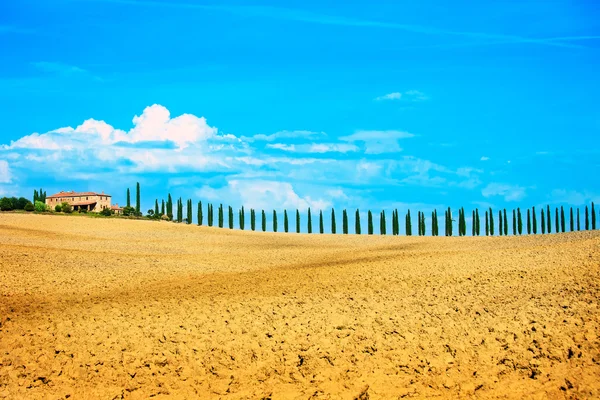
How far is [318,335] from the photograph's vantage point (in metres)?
18.4

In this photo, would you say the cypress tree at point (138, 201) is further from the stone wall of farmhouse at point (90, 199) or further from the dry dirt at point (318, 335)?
the dry dirt at point (318, 335)

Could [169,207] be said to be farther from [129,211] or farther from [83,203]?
[83,203]

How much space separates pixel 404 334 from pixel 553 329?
14.3 feet

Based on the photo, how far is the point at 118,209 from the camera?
394 feet

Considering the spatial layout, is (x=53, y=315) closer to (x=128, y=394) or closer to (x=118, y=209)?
(x=128, y=394)

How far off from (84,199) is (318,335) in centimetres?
11852

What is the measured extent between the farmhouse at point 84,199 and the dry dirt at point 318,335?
4021 inches

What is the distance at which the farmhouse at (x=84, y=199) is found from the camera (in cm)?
12362

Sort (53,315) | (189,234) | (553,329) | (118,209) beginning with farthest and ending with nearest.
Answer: (118,209) → (189,234) → (53,315) → (553,329)

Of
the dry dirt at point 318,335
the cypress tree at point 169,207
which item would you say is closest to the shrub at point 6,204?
the cypress tree at point 169,207

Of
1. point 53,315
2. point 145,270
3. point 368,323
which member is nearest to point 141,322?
point 53,315

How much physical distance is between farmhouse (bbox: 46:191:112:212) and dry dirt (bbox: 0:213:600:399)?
4021 inches

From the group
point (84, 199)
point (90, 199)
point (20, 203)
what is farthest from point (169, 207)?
point (84, 199)

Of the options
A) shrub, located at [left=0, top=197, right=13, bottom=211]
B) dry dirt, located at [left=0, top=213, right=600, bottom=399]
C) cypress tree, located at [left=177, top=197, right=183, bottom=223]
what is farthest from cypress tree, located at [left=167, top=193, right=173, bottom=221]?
dry dirt, located at [left=0, top=213, right=600, bottom=399]
